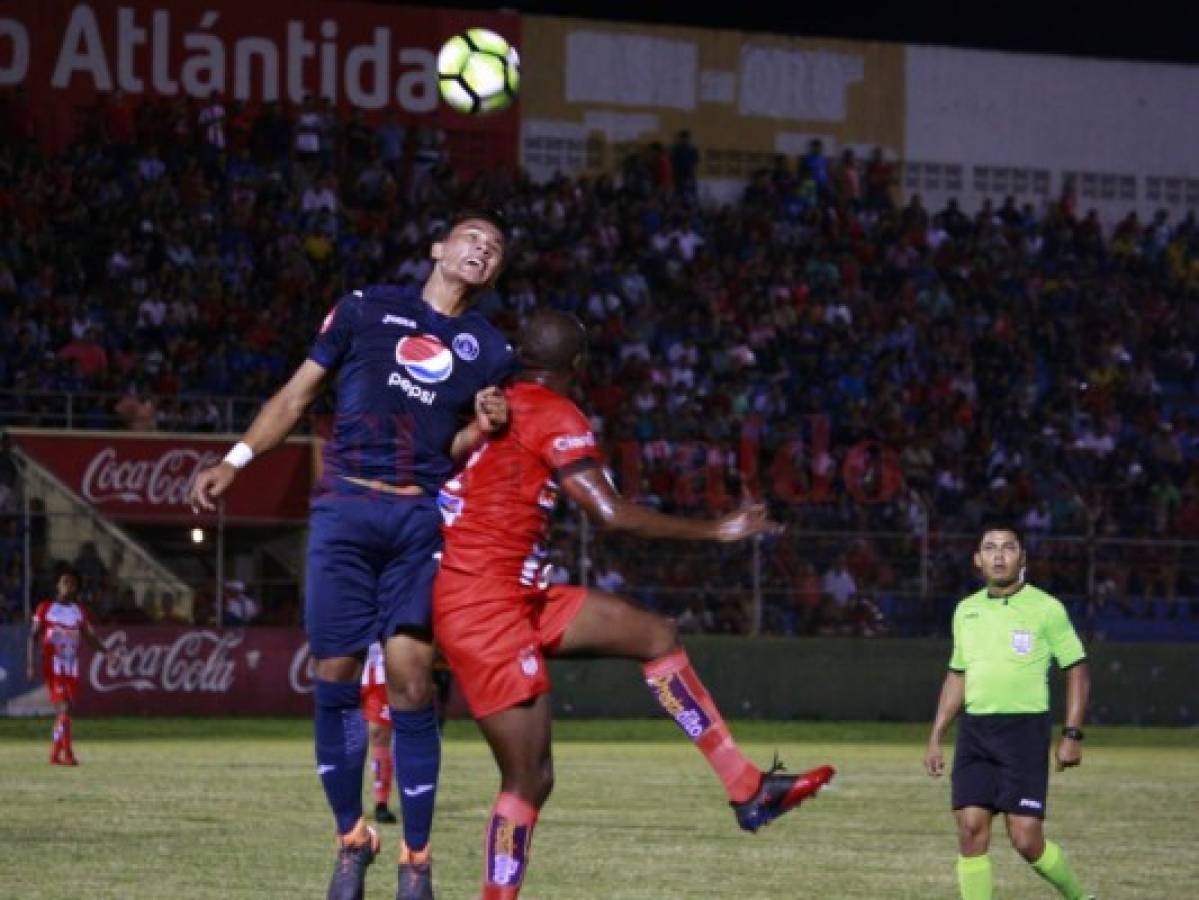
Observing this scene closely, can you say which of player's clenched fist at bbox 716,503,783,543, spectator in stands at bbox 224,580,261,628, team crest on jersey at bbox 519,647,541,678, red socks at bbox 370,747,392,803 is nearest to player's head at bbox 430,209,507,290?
player's clenched fist at bbox 716,503,783,543

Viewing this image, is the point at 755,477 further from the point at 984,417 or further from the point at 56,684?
the point at 56,684

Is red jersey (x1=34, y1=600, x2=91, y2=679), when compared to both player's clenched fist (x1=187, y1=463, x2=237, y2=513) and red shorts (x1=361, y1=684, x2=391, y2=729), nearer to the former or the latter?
red shorts (x1=361, y1=684, x2=391, y2=729)

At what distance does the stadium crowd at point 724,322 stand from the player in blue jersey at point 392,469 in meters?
20.3

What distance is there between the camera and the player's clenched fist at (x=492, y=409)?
8.63 metres

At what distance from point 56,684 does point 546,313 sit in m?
15.4

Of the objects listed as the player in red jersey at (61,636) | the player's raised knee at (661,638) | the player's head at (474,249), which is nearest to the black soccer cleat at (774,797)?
the player's raised knee at (661,638)

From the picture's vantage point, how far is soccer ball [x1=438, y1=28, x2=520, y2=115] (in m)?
19.4

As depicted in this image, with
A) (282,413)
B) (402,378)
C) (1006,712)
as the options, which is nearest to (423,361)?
(402,378)

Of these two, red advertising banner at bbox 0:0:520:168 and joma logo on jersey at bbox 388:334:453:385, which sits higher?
red advertising banner at bbox 0:0:520:168

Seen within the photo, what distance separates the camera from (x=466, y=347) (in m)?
9.76

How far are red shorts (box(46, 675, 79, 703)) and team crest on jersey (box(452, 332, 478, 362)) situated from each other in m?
13.7

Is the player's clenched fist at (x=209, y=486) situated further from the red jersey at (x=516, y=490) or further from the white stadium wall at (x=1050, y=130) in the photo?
the white stadium wall at (x=1050, y=130)

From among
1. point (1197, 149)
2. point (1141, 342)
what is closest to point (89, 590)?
point (1141, 342)

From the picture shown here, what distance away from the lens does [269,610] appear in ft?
102
